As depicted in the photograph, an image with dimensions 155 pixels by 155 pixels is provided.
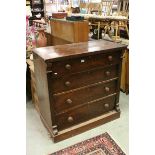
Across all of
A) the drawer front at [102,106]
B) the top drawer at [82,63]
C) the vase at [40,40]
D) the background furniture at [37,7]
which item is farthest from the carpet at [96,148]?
the background furniture at [37,7]

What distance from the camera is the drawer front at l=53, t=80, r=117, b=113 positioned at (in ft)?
5.78

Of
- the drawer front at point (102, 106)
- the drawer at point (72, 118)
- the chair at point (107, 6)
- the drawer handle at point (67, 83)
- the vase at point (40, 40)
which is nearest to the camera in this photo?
the drawer handle at point (67, 83)

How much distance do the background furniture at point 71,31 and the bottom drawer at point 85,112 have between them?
0.79 meters

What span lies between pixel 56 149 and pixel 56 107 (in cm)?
39

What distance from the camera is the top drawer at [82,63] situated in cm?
161

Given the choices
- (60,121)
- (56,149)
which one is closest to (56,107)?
(60,121)

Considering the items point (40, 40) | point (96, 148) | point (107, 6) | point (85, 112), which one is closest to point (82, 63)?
point (85, 112)

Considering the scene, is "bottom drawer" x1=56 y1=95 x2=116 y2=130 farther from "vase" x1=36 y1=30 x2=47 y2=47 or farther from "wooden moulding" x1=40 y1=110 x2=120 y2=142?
"vase" x1=36 y1=30 x2=47 y2=47

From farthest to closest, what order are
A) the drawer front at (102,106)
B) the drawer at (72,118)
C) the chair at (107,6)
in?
the chair at (107,6) < the drawer front at (102,106) < the drawer at (72,118)

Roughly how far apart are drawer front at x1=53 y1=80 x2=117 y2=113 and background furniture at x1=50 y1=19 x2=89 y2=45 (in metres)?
0.66

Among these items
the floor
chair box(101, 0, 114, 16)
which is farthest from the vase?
chair box(101, 0, 114, 16)

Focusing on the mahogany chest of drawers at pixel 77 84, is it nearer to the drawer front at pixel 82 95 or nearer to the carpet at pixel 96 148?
the drawer front at pixel 82 95
